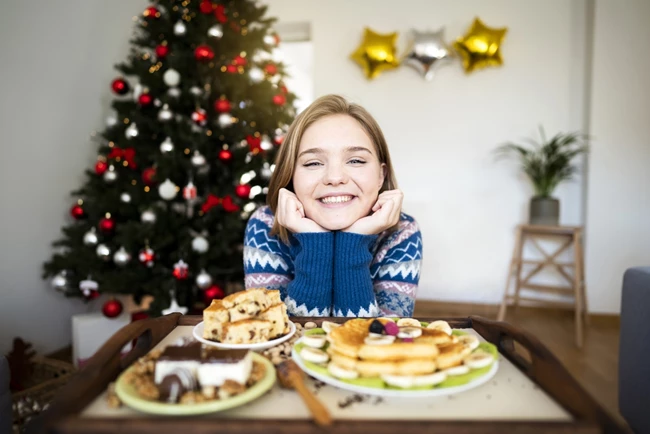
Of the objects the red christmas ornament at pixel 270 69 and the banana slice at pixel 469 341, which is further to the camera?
the red christmas ornament at pixel 270 69

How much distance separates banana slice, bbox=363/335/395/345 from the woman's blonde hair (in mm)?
673

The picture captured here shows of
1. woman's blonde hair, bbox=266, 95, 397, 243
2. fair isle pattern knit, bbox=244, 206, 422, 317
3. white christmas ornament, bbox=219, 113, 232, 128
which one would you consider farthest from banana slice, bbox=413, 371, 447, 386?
white christmas ornament, bbox=219, 113, 232, 128

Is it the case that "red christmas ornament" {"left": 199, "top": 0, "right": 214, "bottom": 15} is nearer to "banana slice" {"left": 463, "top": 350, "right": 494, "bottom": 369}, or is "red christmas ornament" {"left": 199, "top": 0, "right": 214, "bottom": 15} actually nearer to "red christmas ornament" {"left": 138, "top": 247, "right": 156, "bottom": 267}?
"red christmas ornament" {"left": 138, "top": 247, "right": 156, "bottom": 267}

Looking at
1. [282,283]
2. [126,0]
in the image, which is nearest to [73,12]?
[126,0]

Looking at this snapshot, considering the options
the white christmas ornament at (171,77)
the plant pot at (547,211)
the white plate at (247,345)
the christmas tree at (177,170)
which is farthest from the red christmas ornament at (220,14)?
the plant pot at (547,211)

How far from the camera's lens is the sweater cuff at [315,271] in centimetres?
110

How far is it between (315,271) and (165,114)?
1.53 m

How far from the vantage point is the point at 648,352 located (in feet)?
3.55

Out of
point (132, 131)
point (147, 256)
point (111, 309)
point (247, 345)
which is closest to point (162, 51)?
point (132, 131)

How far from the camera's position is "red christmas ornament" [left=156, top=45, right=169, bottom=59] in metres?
2.23

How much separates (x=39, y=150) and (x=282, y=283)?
6.04ft

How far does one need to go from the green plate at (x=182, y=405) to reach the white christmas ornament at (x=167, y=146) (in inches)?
72.4

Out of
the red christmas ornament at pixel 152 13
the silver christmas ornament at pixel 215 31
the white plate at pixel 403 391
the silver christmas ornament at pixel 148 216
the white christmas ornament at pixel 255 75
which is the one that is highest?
the red christmas ornament at pixel 152 13

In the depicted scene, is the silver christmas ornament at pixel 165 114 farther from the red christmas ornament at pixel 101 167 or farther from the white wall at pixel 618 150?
the white wall at pixel 618 150
